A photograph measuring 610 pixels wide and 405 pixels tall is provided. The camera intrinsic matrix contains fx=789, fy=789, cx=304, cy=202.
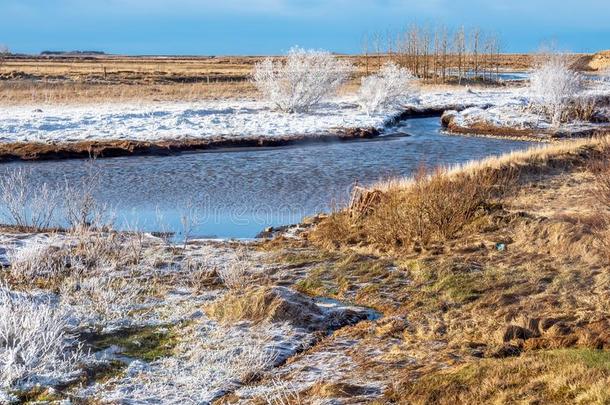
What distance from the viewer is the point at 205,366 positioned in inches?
271

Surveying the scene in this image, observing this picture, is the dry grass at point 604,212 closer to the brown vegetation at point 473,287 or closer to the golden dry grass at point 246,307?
the brown vegetation at point 473,287

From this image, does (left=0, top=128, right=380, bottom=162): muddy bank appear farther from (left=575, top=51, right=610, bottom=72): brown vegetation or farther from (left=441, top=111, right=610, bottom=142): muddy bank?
(left=575, top=51, right=610, bottom=72): brown vegetation

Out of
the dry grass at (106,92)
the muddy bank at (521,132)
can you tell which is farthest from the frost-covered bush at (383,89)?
the dry grass at (106,92)

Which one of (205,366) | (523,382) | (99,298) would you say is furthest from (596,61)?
(523,382)

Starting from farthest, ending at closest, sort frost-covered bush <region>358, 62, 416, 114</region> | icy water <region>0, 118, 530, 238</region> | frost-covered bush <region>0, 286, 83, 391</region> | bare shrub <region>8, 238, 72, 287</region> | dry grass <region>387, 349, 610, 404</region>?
1. frost-covered bush <region>358, 62, 416, 114</region>
2. icy water <region>0, 118, 530, 238</region>
3. bare shrub <region>8, 238, 72, 287</region>
4. frost-covered bush <region>0, 286, 83, 391</region>
5. dry grass <region>387, 349, 610, 404</region>

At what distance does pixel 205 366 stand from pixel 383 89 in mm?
30032

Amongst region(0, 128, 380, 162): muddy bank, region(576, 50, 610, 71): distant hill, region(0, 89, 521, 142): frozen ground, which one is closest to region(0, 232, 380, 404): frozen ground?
region(0, 128, 380, 162): muddy bank

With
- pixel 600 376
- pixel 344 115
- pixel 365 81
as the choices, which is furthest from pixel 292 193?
pixel 365 81

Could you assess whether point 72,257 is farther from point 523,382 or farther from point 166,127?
point 166,127

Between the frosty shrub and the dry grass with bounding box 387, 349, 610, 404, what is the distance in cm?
2773

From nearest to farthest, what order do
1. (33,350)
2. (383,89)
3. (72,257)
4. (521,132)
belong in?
1. (33,350)
2. (72,257)
3. (521,132)
4. (383,89)

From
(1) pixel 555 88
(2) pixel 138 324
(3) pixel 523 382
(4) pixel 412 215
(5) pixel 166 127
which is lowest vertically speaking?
(2) pixel 138 324

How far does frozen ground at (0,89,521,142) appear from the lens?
2748 centimetres

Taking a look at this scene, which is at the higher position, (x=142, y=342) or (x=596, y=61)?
(x=596, y=61)
